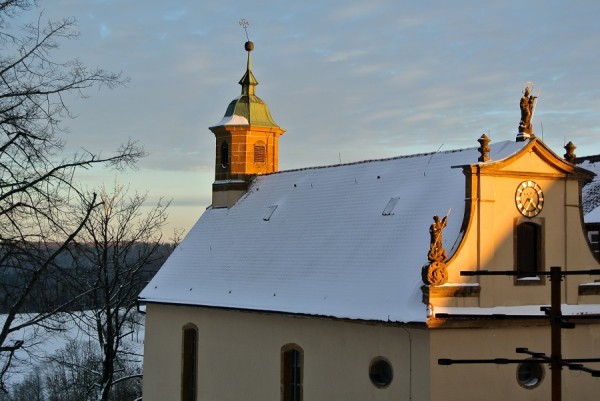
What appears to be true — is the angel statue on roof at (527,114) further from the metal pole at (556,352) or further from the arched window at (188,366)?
the arched window at (188,366)

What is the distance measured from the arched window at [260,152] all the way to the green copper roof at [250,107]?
2.61 ft

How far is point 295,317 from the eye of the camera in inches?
906

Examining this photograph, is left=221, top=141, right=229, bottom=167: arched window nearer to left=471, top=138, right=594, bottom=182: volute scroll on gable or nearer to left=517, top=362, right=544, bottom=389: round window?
left=471, top=138, right=594, bottom=182: volute scroll on gable

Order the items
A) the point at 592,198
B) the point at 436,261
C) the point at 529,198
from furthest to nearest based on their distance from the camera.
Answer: the point at 592,198, the point at 529,198, the point at 436,261

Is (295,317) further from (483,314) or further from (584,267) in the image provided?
(584,267)

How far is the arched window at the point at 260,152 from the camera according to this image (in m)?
33.3

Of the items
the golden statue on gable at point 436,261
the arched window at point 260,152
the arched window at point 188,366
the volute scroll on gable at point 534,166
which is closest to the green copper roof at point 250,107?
the arched window at point 260,152

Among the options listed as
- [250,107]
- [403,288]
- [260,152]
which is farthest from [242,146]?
[403,288]

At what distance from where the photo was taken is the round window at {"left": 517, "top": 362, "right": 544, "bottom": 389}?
66.7 feet

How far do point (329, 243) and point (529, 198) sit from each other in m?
6.07

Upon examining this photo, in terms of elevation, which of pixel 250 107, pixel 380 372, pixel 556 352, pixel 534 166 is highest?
pixel 250 107

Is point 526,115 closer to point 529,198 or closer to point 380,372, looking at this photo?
point 529,198

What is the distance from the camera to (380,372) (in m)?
20.4

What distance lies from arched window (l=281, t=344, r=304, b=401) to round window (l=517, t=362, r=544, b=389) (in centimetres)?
607
